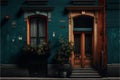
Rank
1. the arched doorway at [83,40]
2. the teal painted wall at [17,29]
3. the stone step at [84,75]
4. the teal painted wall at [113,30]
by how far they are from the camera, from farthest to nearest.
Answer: the arched doorway at [83,40]
the teal painted wall at [17,29]
the teal painted wall at [113,30]
the stone step at [84,75]

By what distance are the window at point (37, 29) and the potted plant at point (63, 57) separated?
1.38 metres

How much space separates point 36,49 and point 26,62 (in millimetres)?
1142

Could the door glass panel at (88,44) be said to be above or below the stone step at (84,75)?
above

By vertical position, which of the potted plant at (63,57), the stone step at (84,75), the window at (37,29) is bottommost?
the stone step at (84,75)

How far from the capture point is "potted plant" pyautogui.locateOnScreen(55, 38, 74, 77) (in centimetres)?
2500

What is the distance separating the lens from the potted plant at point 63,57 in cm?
2500

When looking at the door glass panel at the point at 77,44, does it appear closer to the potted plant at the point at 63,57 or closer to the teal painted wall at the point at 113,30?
the potted plant at the point at 63,57

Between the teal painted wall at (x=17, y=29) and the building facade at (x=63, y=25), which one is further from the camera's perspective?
the teal painted wall at (x=17, y=29)

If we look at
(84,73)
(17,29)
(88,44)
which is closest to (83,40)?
(88,44)

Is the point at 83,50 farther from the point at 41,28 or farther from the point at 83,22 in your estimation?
the point at 41,28

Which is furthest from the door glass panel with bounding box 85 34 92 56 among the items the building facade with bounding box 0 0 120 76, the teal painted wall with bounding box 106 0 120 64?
the teal painted wall with bounding box 106 0 120 64

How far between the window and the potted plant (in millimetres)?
1376

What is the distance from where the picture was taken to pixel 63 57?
25078mm

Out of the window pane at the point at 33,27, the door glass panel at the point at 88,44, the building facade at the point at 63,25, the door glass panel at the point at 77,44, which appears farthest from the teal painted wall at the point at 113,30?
the window pane at the point at 33,27
